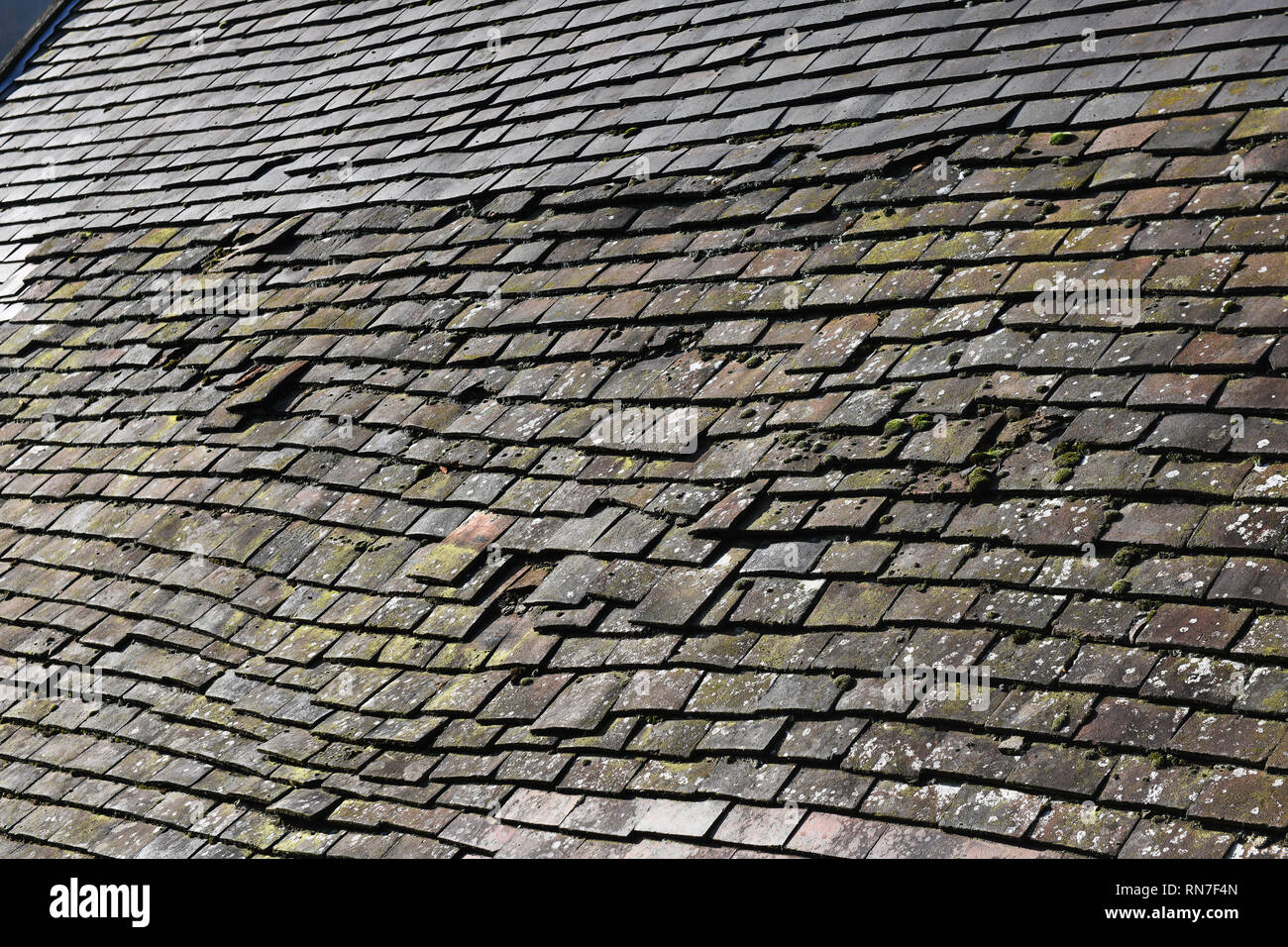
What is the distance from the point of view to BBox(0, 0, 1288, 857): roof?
3240 millimetres

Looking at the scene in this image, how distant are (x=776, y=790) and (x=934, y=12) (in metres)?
3.50

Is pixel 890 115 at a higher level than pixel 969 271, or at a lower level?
higher

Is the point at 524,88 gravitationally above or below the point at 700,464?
above

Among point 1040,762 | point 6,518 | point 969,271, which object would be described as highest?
point 969,271

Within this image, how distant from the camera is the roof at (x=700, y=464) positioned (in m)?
3.24

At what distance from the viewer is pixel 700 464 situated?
4.33 meters

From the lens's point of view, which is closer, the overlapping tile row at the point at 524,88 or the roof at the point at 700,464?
the roof at the point at 700,464

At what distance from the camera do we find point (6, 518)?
646 cm

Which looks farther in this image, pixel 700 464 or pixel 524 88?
pixel 524 88

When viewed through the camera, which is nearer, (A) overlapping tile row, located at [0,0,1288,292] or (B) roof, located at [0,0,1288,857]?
(B) roof, located at [0,0,1288,857]
